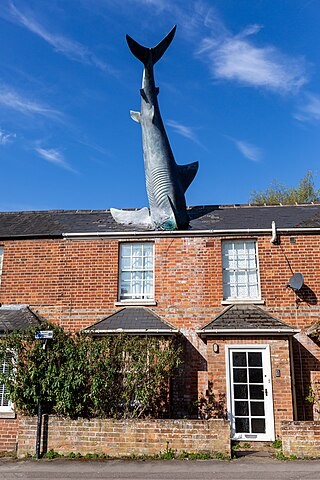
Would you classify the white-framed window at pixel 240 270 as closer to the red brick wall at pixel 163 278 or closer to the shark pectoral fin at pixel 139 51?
the red brick wall at pixel 163 278

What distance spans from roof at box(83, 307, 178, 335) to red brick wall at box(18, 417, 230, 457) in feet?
8.97

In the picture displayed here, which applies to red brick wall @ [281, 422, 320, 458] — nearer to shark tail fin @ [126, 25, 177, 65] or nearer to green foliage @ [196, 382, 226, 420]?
green foliage @ [196, 382, 226, 420]

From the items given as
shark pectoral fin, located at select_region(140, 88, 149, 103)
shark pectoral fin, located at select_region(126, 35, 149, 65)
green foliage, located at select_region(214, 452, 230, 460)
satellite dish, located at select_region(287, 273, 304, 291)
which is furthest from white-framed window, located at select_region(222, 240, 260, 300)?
shark pectoral fin, located at select_region(126, 35, 149, 65)

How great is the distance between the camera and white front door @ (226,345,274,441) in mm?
11297

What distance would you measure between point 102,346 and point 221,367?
3.22 m

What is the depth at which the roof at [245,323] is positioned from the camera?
38.2ft

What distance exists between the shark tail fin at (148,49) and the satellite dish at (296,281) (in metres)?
Result: 9.41

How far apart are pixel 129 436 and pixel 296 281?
631 centimetres

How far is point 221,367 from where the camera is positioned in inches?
464

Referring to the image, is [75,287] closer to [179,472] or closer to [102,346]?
[102,346]

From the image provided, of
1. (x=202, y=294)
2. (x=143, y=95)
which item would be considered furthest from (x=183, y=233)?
(x=143, y=95)

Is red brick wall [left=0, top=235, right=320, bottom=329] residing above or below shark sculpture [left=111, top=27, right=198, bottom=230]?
below

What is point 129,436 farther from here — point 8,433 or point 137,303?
point 137,303

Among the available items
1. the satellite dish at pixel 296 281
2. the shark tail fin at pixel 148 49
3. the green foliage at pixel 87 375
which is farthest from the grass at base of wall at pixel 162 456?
the shark tail fin at pixel 148 49
